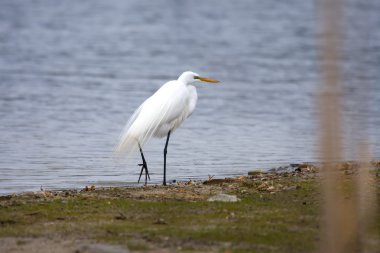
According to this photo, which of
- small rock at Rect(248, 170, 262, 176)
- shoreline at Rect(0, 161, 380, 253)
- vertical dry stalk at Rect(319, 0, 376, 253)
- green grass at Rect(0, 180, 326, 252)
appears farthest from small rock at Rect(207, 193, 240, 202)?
vertical dry stalk at Rect(319, 0, 376, 253)

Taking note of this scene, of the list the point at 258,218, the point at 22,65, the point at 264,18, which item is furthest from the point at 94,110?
the point at 264,18

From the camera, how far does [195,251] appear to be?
725 centimetres

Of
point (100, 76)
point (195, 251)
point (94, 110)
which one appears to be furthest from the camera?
point (100, 76)

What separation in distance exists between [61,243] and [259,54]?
997 inches

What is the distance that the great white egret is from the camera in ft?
40.2

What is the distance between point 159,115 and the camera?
40.6 feet

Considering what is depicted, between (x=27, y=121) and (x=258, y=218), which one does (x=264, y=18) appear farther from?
(x=258, y=218)

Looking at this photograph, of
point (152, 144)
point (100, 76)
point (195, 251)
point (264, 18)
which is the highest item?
point (264, 18)

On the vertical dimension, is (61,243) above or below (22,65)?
below

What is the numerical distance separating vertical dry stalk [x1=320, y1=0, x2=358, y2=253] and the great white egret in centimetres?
686

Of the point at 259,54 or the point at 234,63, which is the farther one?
the point at 259,54

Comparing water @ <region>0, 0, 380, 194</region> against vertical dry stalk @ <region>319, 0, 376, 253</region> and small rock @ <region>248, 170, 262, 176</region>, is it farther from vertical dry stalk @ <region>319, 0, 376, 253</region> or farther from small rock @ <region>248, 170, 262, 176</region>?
small rock @ <region>248, 170, 262, 176</region>

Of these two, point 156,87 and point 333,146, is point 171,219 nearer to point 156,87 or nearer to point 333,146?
point 333,146

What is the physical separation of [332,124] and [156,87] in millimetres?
19269
